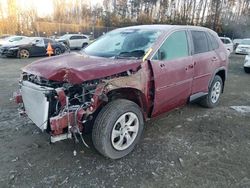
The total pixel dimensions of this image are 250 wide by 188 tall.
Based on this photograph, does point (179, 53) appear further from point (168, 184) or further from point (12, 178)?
point (12, 178)

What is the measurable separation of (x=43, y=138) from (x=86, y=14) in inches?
1829

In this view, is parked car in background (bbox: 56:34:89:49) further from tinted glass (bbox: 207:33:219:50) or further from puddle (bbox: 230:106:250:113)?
puddle (bbox: 230:106:250:113)

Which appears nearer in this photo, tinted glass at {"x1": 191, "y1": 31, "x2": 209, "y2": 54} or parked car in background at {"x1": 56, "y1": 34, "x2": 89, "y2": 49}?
tinted glass at {"x1": 191, "y1": 31, "x2": 209, "y2": 54}

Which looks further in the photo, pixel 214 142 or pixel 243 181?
pixel 214 142

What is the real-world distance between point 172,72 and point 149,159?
56.2 inches

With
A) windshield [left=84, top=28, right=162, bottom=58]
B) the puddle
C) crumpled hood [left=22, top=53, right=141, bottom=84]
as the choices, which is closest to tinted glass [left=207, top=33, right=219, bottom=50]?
the puddle

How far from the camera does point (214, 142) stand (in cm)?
404

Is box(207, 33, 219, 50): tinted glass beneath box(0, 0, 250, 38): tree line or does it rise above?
beneath

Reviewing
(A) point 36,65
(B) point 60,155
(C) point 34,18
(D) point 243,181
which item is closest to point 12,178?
(B) point 60,155

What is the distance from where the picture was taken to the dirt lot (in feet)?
10.00

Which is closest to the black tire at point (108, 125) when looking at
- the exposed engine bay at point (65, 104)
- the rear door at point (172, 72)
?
the exposed engine bay at point (65, 104)

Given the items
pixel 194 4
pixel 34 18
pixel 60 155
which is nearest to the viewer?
pixel 60 155

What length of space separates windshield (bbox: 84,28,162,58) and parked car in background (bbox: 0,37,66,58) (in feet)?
43.7

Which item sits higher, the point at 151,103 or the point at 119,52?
the point at 119,52
